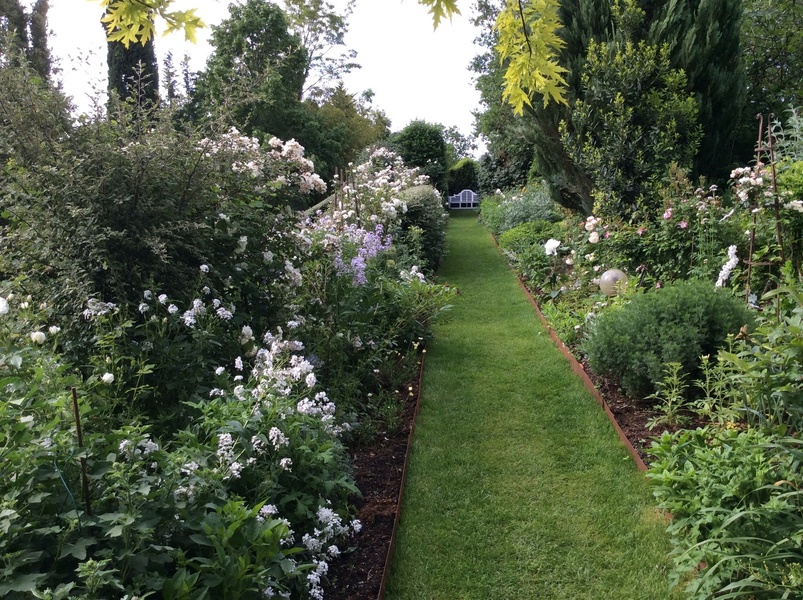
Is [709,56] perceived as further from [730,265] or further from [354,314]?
[354,314]

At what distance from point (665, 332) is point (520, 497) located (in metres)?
1.61

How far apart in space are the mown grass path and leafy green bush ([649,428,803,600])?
34cm

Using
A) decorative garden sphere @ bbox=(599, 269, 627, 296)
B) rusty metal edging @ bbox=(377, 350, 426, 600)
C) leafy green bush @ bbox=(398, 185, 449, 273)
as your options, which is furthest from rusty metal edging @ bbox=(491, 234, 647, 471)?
leafy green bush @ bbox=(398, 185, 449, 273)

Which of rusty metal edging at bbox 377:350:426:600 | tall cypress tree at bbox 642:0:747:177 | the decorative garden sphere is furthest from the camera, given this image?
tall cypress tree at bbox 642:0:747:177

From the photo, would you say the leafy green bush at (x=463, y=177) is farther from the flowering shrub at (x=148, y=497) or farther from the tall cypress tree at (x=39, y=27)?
the flowering shrub at (x=148, y=497)

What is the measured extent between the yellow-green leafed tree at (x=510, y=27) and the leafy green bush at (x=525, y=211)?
945 centimetres

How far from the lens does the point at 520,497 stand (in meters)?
3.32

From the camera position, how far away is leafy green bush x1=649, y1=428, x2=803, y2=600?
208 cm

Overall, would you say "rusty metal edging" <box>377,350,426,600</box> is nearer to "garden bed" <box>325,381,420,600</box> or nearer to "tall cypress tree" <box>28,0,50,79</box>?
"garden bed" <box>325,381,420,600</box>

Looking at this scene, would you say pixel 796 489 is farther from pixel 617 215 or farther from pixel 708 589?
pixel 617 215

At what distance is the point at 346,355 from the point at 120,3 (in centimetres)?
298

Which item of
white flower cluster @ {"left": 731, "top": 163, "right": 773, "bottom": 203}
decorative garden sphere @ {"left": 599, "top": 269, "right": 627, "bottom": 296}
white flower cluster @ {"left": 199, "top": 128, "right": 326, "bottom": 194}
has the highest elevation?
white flower cluster @ {"left": 199, "top": 128, "right": 326, "bottom": 194}

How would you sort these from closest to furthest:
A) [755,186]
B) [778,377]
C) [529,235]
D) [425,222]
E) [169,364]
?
[778,377], [169,364], [755,186], [529,235], [425,222]

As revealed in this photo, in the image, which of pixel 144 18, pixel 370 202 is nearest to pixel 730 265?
pixel 144 18
